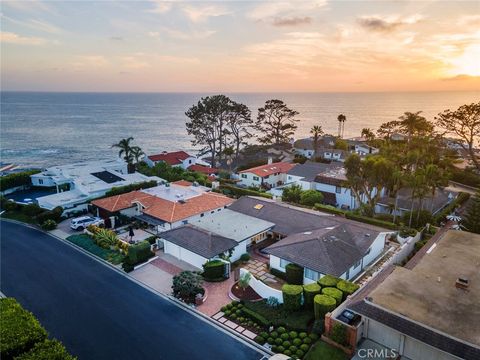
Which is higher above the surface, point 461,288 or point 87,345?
point 461,288

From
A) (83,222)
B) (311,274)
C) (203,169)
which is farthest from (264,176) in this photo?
(311,274)

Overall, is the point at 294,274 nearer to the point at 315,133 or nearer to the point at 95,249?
the point at 95,249

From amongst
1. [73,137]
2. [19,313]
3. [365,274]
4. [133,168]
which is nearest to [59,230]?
[19,313]

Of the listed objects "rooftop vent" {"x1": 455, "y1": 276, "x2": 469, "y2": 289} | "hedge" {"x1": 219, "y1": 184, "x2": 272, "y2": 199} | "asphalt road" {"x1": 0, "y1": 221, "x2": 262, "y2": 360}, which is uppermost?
"rooftop vent" {"x1": 455, "y1": 276, "x2": 469, "y2": 289}

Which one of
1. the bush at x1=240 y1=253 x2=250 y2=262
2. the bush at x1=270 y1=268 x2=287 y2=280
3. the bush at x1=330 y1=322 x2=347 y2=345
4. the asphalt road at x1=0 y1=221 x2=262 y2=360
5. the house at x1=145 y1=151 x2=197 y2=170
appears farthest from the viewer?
the house at x1=145 y1=151 x2=197 y2=170

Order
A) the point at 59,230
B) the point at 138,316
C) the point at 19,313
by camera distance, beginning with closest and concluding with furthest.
A: the point at 19,313
the point at 138,316
the point at 59,230

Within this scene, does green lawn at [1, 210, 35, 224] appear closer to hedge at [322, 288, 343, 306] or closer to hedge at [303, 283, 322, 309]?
hedge at [303, 283, 322, 309]

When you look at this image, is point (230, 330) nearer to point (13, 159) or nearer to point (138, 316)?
point (138, 316)

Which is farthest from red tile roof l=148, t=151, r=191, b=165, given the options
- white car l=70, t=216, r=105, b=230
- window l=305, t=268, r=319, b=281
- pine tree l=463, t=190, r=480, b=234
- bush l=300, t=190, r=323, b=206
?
pine tree l=463, t=190, r=480, b=234
